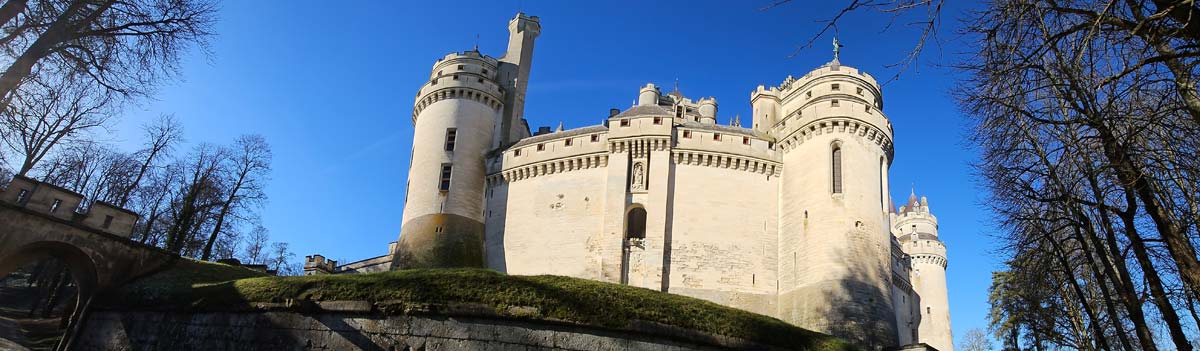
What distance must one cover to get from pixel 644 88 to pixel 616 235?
1331cm

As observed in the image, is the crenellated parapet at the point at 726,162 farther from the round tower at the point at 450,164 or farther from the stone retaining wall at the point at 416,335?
the stone retaining wall at the point at 416,335

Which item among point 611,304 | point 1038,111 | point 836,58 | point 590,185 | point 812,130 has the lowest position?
point 611,304

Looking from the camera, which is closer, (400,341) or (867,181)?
(400,341)

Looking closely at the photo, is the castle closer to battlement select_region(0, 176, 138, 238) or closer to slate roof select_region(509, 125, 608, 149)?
slate roof select_region(509, 125, 608, 149)

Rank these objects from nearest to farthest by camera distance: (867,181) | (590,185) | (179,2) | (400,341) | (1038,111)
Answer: (1038,111)
(179,2)
(400,341)
(867,181)
(590,185)

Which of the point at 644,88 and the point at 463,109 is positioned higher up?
the point at 644,88

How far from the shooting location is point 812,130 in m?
30.0

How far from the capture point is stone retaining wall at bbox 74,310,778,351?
1382 cm

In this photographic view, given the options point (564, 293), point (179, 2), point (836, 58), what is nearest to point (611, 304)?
point (564, 293)

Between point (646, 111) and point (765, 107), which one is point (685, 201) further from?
point (765, 107)

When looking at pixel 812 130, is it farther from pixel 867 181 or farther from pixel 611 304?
pixel 611 304

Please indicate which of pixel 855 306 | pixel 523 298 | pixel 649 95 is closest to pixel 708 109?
pixel 649 95

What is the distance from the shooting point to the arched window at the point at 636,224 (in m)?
32.0

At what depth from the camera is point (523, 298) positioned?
1425cm
